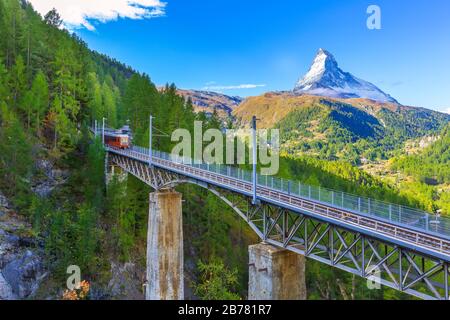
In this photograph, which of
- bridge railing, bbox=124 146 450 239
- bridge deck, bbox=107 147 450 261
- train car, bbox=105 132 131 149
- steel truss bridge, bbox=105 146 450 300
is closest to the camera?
steel truss bridge, bbox=105 146 450 300

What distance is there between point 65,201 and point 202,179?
58.1 feet

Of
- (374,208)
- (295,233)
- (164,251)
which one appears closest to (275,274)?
(295,233)

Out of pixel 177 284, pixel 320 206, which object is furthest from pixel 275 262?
pixel 177 284

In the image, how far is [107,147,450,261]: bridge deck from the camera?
16.4 meters

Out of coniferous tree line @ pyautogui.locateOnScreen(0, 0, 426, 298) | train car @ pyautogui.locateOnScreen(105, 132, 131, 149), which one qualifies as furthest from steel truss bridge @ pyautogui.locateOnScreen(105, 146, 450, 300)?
train car @ pyautogui.locateOnScreen(105, 132, 131, 149)

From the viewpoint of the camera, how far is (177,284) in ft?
113

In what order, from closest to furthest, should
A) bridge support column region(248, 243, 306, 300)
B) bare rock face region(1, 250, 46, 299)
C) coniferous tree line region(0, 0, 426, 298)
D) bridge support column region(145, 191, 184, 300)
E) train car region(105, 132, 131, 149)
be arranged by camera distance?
bridge support column region(248, 243, 306, 300) < bare rock face region(1, 250, 46, 299) < bridge support column region(145, 191, 184, 300) < coniferous tree line region(0, 0, 426, 298) < train car region(105, 132, 131, 149)

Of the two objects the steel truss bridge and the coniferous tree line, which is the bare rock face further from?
the steel truss bridge

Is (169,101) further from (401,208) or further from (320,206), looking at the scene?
(401,208)

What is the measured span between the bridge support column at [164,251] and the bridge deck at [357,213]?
5.62 metres

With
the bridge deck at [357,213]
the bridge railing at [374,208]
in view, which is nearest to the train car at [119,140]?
the bridge deck at [357,213]

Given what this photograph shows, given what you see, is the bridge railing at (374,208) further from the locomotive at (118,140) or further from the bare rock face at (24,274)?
the locomotive at (118,140)

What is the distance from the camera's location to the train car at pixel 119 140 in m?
50.5

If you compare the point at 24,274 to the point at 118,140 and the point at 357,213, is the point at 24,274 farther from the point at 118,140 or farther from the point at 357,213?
the point at 357,213
